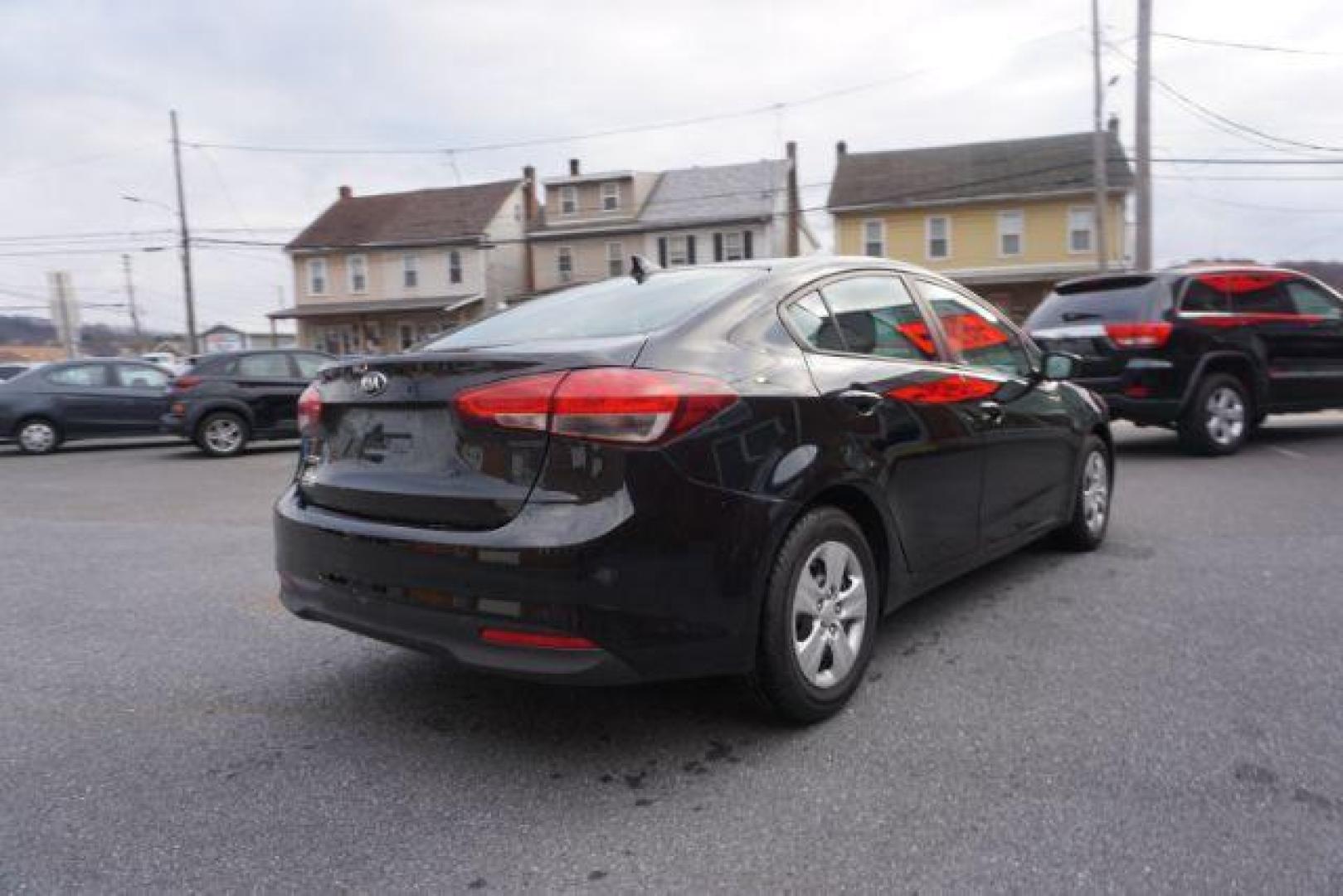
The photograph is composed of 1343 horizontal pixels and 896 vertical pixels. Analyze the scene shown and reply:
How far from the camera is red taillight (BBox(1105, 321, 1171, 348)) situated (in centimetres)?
835

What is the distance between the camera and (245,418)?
12984 mm

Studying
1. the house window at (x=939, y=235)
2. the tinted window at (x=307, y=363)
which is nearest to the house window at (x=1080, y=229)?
the house window at (x=939, y=235)

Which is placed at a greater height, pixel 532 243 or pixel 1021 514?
pixel 532 243

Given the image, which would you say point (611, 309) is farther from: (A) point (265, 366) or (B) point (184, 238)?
(B) point (184, 238)

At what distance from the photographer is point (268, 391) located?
1314cm

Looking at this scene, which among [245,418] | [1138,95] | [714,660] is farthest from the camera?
[1138,95]

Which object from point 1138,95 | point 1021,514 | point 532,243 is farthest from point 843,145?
point 1021,514

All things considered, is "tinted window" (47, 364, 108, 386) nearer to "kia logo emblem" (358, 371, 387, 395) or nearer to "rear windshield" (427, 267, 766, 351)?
"rear windshield" (427, 267, 766, 351)

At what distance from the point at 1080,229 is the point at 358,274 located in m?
27.3

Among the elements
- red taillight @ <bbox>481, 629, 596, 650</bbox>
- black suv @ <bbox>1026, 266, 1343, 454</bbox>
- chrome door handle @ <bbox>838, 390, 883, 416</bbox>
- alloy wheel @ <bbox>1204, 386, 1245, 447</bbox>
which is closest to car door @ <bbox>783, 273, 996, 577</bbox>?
chrome door handle @ <bbox>838, 390, 883, 416</bbox>

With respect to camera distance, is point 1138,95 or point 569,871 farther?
point 1138,95

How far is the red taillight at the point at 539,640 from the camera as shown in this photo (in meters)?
2.53

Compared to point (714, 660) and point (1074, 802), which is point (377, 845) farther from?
point (1074, 802)

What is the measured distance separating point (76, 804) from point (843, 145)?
1462 inches
